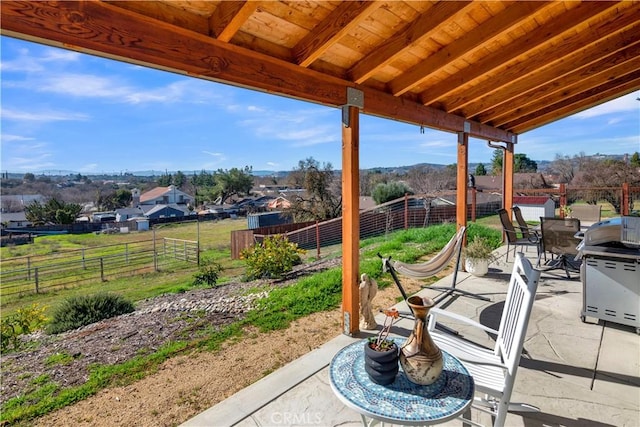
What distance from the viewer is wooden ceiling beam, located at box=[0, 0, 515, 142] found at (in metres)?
1.27

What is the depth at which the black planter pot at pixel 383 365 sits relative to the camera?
1213 mm

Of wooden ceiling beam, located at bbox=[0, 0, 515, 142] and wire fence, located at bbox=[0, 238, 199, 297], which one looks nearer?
wooden ceiling beam, located at bbox=[0, 0, 515, 142]

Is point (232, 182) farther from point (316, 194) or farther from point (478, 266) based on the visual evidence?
point (478, 266)

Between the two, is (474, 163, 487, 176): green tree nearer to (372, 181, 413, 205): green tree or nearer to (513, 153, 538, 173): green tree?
(513, 153, 538, 173): green tree

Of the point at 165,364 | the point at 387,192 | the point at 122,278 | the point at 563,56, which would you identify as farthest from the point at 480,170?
the point at 165,364

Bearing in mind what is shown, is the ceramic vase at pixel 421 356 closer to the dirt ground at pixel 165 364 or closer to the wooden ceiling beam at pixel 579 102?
the dirt ground at pixel 165 364

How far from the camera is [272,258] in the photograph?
561 cm

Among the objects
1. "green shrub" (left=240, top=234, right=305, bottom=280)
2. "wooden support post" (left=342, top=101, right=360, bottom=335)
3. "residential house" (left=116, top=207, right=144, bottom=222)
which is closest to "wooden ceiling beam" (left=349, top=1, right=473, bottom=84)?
"wooden support post" (left=342, top=101, right=360, bottom=335)

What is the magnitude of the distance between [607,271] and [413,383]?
2605 mm

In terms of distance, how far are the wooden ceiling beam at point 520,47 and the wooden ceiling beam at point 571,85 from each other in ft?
5.24

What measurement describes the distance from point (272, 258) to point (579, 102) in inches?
216

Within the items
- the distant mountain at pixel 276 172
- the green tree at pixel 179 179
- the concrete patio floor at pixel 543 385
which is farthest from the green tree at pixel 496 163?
the green tree at pixel 179 179

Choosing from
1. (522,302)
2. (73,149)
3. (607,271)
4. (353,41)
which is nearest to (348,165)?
(353,41)

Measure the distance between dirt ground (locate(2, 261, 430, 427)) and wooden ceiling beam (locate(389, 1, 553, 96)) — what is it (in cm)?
239
